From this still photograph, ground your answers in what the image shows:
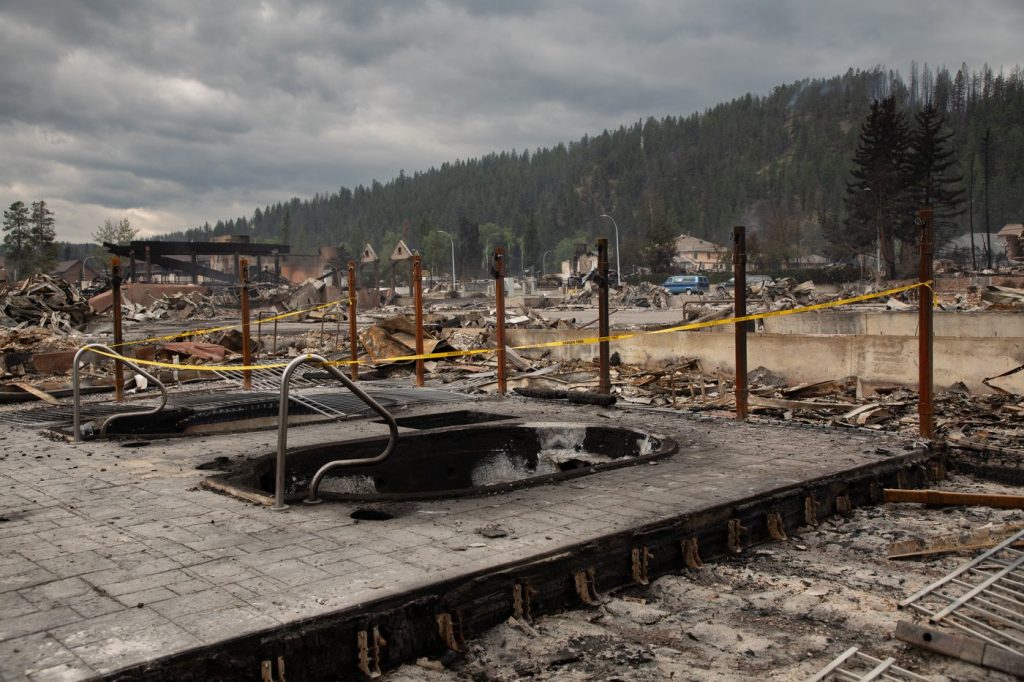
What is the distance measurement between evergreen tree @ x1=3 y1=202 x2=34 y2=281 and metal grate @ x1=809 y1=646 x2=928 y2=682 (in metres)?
101

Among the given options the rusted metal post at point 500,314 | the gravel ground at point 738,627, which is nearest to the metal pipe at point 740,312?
the gravel ground at point 738,627

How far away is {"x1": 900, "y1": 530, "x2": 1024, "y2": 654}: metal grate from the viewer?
177 inches

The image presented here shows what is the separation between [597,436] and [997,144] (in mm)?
143151

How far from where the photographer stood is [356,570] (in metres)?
4.52

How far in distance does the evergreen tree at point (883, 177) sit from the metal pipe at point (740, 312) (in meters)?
54.5

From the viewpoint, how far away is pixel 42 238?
9000 cm

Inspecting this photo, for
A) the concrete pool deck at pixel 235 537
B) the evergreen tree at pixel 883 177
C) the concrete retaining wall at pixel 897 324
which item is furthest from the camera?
the evergreen tree at pixel 883 177

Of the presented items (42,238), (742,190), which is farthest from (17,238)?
(742,190)

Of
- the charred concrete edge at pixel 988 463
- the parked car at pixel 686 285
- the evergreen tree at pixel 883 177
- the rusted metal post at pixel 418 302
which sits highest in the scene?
the evergreen tree at pixel 883 177

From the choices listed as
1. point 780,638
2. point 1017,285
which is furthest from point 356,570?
point 1017,285

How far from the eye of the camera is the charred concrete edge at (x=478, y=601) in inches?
142

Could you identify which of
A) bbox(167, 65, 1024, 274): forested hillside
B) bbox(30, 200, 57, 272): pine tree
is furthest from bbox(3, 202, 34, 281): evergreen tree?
bbox(167, 65, 1024, 274): forested hillside

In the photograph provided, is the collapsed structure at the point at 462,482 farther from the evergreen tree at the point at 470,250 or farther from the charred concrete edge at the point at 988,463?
the evergreen tree at the point at 470,250

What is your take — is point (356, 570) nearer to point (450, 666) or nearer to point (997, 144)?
point (450, 666)
